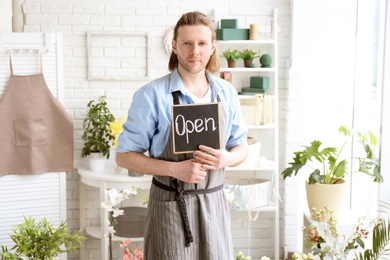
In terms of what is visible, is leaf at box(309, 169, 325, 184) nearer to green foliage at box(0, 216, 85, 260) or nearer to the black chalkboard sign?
green foliage at box(0, 216, 85, 260)

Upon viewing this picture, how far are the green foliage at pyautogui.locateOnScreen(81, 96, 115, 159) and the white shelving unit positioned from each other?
3.16 feet

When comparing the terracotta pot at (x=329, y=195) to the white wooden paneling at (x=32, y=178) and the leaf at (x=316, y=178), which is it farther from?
the white wooden paneling at (x=32, y=178)

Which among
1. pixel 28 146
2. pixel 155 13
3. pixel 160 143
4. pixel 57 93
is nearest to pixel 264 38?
pixel 155 13

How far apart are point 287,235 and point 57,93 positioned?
2156mm

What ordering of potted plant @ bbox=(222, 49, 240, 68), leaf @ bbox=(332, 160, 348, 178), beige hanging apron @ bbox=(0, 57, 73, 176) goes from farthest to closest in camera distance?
1. potted plant @ bbox=(222, 49, 240, 68)
2. beige hanging apron @ bbox=(0, 57, 73, 176)
3. leaf @ bbox=(332, 160, 348, 178)

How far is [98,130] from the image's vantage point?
16.4 ft

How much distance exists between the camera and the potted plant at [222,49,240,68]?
4.98m

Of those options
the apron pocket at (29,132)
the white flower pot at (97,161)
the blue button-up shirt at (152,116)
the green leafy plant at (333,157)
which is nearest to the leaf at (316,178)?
the green leafy plant at (333,157)

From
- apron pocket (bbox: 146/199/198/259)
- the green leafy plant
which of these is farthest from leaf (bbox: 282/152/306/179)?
apron pocket (bbox: 146/199/198/259)

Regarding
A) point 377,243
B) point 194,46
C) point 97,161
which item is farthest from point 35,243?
point 194,46

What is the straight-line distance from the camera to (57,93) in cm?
479

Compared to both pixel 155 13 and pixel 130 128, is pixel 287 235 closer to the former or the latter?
pixel 155 13

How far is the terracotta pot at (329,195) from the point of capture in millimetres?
4453

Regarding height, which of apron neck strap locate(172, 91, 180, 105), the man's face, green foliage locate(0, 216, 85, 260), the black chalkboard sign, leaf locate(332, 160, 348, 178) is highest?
the man's face
